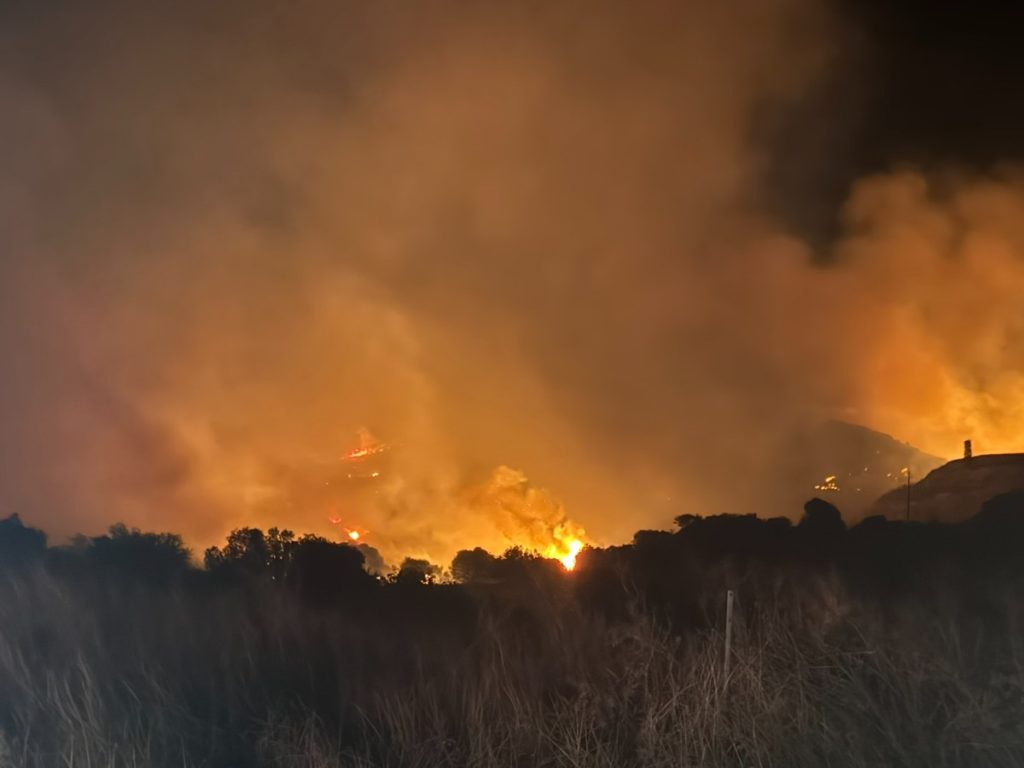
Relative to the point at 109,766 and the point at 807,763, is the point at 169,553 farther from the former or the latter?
the point at 807,763

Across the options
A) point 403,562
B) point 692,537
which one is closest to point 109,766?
point 692,537

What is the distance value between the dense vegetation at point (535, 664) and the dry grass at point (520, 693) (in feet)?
0.08

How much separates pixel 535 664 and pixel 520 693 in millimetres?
768

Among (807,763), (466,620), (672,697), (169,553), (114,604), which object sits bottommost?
(807,763)

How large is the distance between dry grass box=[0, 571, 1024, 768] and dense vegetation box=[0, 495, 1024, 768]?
2 centimetres

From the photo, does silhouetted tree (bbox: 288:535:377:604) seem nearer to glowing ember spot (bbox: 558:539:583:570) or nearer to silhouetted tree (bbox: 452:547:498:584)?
silhouetted tree (bbox: 452:547:498:584)

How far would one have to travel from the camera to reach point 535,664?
8602 millimetres

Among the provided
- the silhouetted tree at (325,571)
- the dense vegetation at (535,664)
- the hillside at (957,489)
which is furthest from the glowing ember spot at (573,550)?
the hillside at (957,489)

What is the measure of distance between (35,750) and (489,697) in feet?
12.4

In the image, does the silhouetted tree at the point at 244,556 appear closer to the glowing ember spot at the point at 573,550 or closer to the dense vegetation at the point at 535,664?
the dense vegetation at the point at 535,664

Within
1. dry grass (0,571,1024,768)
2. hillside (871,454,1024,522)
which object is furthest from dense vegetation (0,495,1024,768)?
hillside (871,454,1024,522)

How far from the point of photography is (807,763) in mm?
6102

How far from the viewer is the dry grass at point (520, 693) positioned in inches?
253

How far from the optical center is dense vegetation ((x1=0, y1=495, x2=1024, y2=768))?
6543 mm
